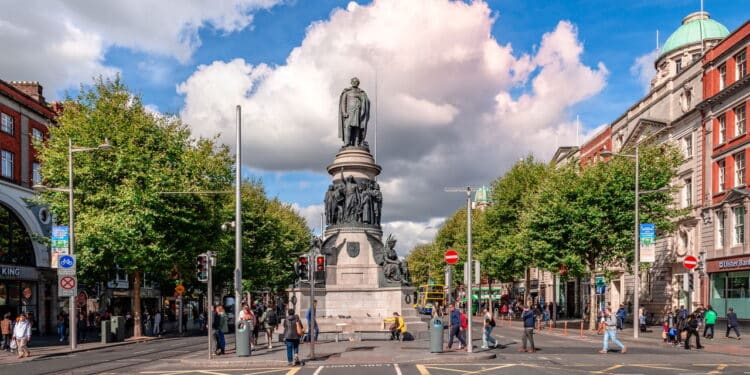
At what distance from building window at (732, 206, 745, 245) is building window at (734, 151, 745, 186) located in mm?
1586

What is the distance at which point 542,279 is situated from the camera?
3371 inches

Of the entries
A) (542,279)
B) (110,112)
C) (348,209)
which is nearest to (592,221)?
(348,209)

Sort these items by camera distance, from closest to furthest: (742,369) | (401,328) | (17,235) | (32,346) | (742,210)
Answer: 1. (742,369)
2. (401,328)
3. (32,346)
4. (742,210)
5. (17,235)

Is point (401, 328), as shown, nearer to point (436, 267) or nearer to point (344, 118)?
point (344, 118)

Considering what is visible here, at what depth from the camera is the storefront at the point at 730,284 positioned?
129 feet

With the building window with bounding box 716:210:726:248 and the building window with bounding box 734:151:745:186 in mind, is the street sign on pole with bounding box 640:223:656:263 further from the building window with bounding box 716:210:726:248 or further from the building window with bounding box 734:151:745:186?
the building window with bounding box 716:210:726:248

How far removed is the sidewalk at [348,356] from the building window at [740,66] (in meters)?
27.1

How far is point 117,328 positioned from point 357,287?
541 inches

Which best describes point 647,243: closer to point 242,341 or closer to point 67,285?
point 242,341

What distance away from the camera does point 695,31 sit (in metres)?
64.4

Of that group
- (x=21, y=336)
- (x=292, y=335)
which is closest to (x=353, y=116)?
(x=292, y=335)

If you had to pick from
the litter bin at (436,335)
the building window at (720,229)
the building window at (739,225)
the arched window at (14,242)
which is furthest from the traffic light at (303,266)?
the building window at (720,229)

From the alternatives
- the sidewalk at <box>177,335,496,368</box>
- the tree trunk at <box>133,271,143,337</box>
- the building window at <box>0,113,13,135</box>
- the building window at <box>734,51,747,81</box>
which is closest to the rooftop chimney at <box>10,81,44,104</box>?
the building window at <box>0,113,13,135</box>

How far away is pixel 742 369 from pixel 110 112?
3301 centimetres
